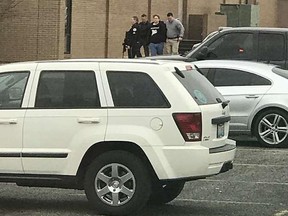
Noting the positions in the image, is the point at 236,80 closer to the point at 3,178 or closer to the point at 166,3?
the point at 3,178

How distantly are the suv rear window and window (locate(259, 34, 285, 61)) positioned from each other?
812 centimetres

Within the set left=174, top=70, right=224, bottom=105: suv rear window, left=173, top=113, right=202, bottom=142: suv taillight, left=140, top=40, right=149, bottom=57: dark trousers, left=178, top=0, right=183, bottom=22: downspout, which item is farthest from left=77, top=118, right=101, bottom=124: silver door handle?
left=178, top=0, right=183, bottom=22: downspout

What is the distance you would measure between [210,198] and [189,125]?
171 centimetres

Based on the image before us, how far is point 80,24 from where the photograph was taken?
29.2 meters

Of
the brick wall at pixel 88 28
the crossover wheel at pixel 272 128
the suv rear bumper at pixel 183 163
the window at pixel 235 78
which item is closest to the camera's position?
the suv rear bumper at pixel 183 163

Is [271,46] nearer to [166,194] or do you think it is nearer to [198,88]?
[166,194]

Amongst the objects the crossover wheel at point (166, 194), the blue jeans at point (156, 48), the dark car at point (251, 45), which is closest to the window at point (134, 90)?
the crossover wheel at point (166, 194)

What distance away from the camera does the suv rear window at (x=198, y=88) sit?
8578 mm

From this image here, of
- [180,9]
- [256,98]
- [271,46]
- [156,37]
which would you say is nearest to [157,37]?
→ [156,37]

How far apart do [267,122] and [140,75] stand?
5.77 m

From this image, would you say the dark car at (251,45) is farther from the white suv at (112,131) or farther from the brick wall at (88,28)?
the brick wall at (88,28)

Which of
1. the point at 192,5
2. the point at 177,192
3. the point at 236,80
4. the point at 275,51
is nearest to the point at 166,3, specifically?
the point at 192,5

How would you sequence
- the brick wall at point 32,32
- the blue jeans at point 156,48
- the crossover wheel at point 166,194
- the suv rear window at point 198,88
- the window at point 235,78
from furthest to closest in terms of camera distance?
the brick wall at point 32,32 < the blue jeans at point 156,48 < the window at point 235,78 < the crossover wheel at point 166,194 < the suv rear window at point 198,88

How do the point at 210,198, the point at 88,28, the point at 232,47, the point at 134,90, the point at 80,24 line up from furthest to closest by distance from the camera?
the point at 88,28
the point at 80,24
the point at 232,47
the point at 210,198
the point at 134,90
